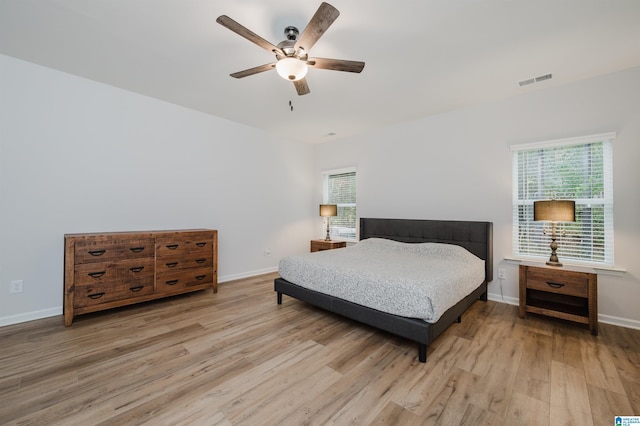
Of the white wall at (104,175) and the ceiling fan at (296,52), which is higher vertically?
the ceiling fan at (296,52)

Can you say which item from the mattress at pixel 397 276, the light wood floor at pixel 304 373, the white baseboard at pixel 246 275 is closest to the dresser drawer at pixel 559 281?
the light wood floor at pixel 304 373

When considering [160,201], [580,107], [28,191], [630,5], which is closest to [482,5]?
[630,5]

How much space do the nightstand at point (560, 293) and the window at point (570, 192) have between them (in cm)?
45

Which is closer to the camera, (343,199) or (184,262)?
(184,262)

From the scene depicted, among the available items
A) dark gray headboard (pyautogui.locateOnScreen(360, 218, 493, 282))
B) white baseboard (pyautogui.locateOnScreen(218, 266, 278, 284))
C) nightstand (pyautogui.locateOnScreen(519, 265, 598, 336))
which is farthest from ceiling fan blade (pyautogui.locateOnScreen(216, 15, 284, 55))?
white baseboard (pyautogui.locateOnScreen(218, 266, 278, 284))

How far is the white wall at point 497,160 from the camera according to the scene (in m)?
2.67

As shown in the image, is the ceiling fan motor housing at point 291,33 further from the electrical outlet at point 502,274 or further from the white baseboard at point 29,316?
the white baseboard at point 29,316

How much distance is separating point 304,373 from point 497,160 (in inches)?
135

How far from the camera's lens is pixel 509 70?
8.93ft

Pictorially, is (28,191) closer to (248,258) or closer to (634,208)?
(248,258)

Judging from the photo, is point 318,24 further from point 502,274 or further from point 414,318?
point 502,274

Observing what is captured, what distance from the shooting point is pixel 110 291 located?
2848 millimetres

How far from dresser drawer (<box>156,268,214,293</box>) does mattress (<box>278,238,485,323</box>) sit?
1171mm

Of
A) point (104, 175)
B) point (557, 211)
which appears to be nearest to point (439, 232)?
point (557, 211)
